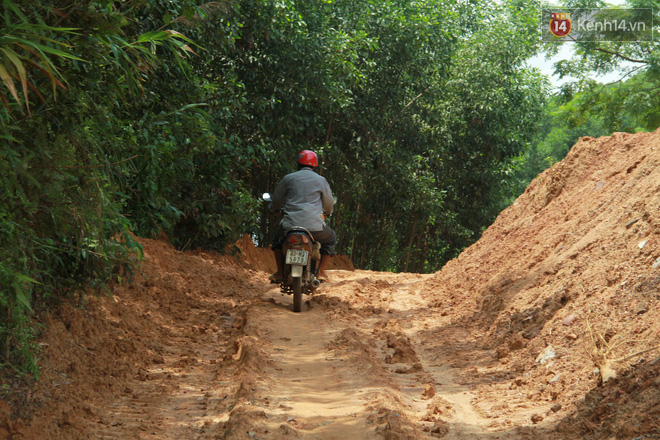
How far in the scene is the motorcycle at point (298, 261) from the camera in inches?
288

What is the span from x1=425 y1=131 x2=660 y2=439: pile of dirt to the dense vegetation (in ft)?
11.0

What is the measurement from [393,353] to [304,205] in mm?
2621

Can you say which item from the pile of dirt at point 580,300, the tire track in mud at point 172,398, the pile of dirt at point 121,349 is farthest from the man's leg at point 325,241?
the tire track in mud at point 172,398

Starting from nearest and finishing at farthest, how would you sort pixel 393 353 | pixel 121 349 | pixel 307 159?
1. pixel 121 349
2. pixel 393 353
3. pixel 307 159

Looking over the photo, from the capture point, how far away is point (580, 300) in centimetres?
556

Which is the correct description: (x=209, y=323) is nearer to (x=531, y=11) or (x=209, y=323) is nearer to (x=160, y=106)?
(x=160, y=106)

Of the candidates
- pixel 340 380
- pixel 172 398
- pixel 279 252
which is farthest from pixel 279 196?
pixel 172 398

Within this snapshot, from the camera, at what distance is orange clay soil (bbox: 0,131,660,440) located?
3.86 m

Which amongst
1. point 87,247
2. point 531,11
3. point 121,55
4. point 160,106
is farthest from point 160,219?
point 531,11

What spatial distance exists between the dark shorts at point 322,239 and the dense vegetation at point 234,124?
5.09 feet

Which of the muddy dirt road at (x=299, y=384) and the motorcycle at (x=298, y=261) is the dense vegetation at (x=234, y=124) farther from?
the motorcycle at (x=298, y=261)

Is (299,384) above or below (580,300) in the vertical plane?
below

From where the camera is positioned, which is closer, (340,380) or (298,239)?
(340,380)

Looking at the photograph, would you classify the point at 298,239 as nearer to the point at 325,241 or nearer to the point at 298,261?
the point at 298,261
